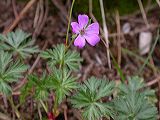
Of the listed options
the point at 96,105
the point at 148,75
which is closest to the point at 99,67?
the point at 148,75

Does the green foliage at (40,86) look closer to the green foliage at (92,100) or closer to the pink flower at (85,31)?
the green foliage at (92,100)

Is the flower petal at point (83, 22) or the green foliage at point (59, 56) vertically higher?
the flower petal at point (83, 22)

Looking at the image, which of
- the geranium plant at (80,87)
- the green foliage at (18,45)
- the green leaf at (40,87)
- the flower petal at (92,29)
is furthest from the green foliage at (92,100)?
the green foliage at (18,45)

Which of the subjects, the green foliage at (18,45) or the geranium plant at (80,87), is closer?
the geranium plant at (80,87)

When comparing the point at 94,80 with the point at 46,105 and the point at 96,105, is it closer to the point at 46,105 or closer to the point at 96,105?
the point at 96,105

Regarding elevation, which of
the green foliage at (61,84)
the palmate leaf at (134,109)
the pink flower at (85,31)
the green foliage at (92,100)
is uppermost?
the pink flower at (85,31)

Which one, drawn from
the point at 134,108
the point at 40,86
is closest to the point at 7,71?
the point at 40,86

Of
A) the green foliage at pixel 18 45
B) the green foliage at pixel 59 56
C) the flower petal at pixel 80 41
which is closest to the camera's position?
the flower petal at pixel 80 41
